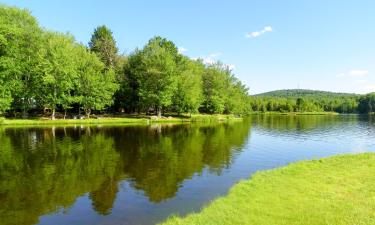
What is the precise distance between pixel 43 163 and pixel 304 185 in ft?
79.4

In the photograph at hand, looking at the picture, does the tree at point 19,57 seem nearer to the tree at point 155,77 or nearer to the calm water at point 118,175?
the tree at point 155,77

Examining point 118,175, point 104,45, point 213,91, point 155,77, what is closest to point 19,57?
point 104,45

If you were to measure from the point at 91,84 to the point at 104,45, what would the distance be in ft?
86.0

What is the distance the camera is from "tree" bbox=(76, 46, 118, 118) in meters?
85.3

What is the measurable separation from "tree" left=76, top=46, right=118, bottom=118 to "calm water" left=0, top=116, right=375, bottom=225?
3707 centimetres

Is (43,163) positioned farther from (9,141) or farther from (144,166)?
(9,141)

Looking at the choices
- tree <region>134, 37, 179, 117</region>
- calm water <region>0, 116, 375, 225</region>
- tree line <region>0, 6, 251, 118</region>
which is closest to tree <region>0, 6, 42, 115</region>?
tree line <region>0, 6, 251, 118</region>

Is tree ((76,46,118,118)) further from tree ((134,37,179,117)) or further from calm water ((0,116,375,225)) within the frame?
calm water ((0,116,375,225))

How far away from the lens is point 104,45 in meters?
107

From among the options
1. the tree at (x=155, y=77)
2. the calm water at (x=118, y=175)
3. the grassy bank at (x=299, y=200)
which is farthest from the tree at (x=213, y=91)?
the grassy bank at (x=299, y=200)

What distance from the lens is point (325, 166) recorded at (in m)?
28.0

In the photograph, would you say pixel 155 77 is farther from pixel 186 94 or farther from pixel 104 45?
pixel 104 45

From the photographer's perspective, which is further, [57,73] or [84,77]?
[84,77]

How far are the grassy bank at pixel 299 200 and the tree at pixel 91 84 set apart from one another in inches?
2676
